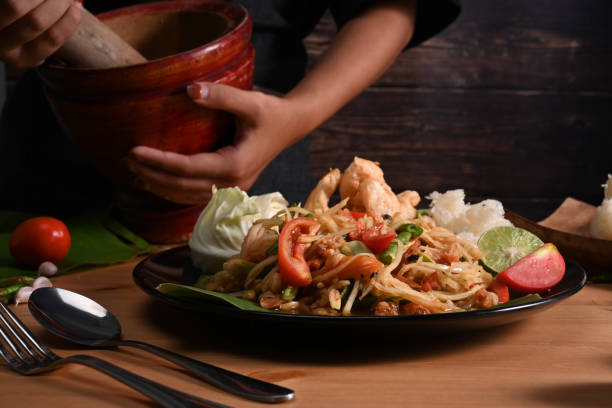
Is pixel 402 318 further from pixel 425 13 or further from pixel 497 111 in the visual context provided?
pixel 497 111

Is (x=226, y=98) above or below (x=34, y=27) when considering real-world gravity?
below

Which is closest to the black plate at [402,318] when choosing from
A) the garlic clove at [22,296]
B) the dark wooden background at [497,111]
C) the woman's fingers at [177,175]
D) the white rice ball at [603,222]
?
the garlic clove at [22,296]

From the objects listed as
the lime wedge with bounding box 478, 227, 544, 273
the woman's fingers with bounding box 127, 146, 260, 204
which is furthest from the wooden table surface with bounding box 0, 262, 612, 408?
the woman's fingers with bounding box 127, 146, 260, 204

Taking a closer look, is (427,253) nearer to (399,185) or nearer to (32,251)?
(32,251)

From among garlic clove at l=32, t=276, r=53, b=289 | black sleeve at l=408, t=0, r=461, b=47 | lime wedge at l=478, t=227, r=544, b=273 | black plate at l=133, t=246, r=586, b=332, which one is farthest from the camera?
black sleeve at l=408, t=0, r=461, b=47

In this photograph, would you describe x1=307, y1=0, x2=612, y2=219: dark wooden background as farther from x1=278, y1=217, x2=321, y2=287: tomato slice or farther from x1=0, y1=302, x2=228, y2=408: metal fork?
x1=0, y1=302, x2=228, y2=408: metal fork

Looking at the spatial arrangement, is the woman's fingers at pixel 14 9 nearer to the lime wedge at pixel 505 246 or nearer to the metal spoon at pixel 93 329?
the metal spoon at pixel 93 329

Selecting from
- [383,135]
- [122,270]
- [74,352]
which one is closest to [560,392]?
[74,352]

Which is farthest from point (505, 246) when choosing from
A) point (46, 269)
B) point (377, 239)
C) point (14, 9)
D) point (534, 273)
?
point (14, 9)

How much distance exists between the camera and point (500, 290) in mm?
1096

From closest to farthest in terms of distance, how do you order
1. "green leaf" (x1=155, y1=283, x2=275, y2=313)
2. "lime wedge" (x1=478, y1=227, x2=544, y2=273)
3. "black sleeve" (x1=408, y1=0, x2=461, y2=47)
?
1. "green leaf" (x1=155, y1=283, x2=275, y2=313)
2. "lime wedge" (x1=478, y1=227, x2=544, y2=273)
3. "black sleeve" (x1=408, y1=0, x2=461, y2=47)

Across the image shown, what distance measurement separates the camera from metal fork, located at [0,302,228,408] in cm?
70

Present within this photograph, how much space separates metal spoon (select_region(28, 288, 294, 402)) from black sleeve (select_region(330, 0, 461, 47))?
165 cm

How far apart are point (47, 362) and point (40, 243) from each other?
0.75 metres
